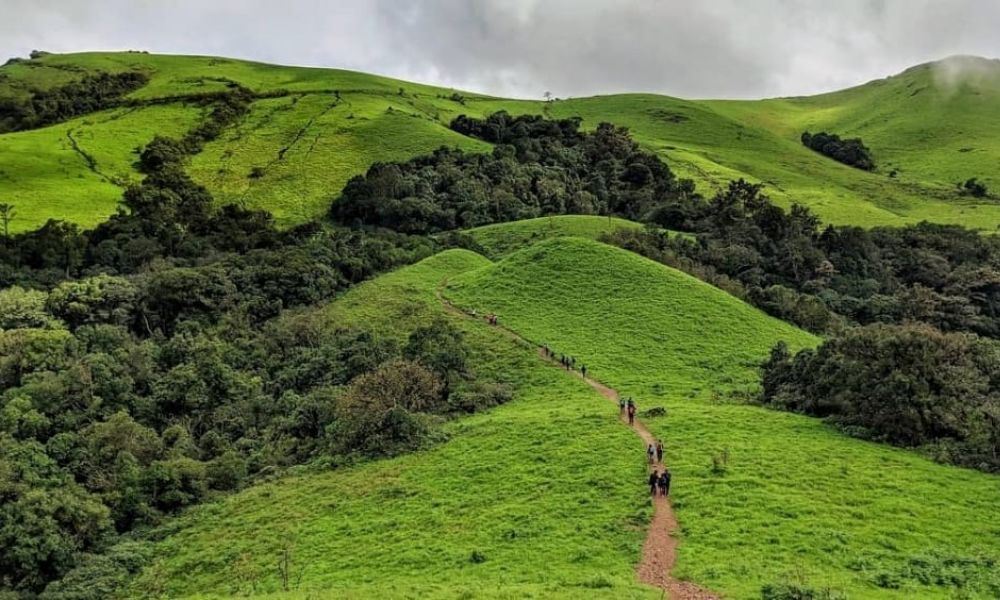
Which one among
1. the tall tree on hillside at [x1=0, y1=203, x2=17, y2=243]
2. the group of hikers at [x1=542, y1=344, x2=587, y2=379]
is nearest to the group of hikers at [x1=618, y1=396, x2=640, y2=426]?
the group of hikers at [x1=542, y1=344, x2=587, y2=379]

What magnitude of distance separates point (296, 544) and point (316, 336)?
35.4 metres

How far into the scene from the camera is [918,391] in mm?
36844

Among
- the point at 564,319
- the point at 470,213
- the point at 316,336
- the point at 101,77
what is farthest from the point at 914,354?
the point at 101,77

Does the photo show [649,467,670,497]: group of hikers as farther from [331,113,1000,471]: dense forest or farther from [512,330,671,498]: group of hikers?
[331,113,1000,471]: dense forest

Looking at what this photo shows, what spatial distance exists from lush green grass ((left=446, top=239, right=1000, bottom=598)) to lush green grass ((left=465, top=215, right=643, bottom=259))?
36.5 meters

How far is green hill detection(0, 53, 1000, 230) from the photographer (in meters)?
118

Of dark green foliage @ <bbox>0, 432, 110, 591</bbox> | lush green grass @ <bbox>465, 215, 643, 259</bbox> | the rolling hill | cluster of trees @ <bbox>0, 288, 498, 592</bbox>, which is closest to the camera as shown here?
the rolling hill

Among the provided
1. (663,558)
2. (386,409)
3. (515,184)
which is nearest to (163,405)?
(386,409)

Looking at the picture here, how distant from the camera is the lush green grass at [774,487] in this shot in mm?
24156

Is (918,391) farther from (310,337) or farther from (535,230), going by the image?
(535,230)

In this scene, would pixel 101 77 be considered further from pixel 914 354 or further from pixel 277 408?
pixel 914 354

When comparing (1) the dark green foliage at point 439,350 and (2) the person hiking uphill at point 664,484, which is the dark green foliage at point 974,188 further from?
(2) the person hiking uphill at point 664,484

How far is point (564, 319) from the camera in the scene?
6844 cm

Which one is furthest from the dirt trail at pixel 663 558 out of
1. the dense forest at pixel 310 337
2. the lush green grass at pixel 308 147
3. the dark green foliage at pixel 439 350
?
the lush green grass at pixel 308 147
